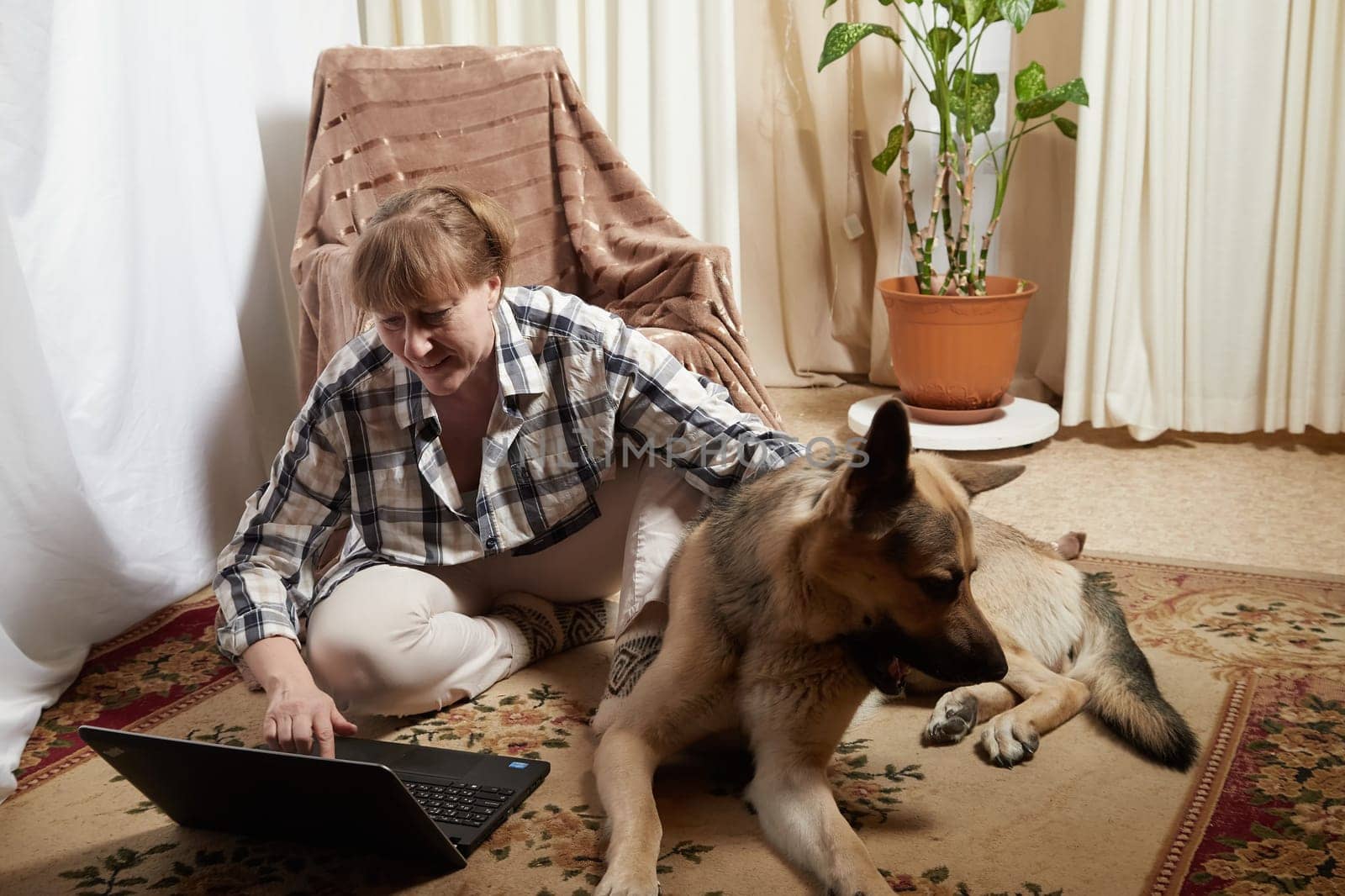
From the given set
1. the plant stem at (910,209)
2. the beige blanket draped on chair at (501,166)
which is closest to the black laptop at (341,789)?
the beige blanket draped on chair at (501,166)

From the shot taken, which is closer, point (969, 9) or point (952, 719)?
point (952, 719)

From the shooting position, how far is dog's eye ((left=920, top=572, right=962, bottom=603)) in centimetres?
151

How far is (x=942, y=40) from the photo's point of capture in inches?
142

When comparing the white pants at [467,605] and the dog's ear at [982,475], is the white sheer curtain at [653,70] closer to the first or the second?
the white pants at [467,605]

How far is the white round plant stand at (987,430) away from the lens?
11.8 ft

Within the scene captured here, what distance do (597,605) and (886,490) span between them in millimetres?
1105

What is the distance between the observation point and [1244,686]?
2078 millimetres

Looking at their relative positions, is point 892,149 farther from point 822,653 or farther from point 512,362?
point 822,653

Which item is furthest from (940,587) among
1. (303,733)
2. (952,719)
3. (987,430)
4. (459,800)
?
(987,430)

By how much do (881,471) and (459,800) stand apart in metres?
0.84

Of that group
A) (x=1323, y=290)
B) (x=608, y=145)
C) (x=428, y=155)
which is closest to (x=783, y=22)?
(x=608, y=145)

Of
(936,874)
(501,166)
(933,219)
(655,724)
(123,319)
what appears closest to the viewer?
(936,874)

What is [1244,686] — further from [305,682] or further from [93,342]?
[93,342]

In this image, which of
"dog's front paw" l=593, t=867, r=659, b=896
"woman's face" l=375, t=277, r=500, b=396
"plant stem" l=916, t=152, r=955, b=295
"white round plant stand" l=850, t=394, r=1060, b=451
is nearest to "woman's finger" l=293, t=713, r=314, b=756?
"dog's front paw" l=593, t=867, r=659, b=896
